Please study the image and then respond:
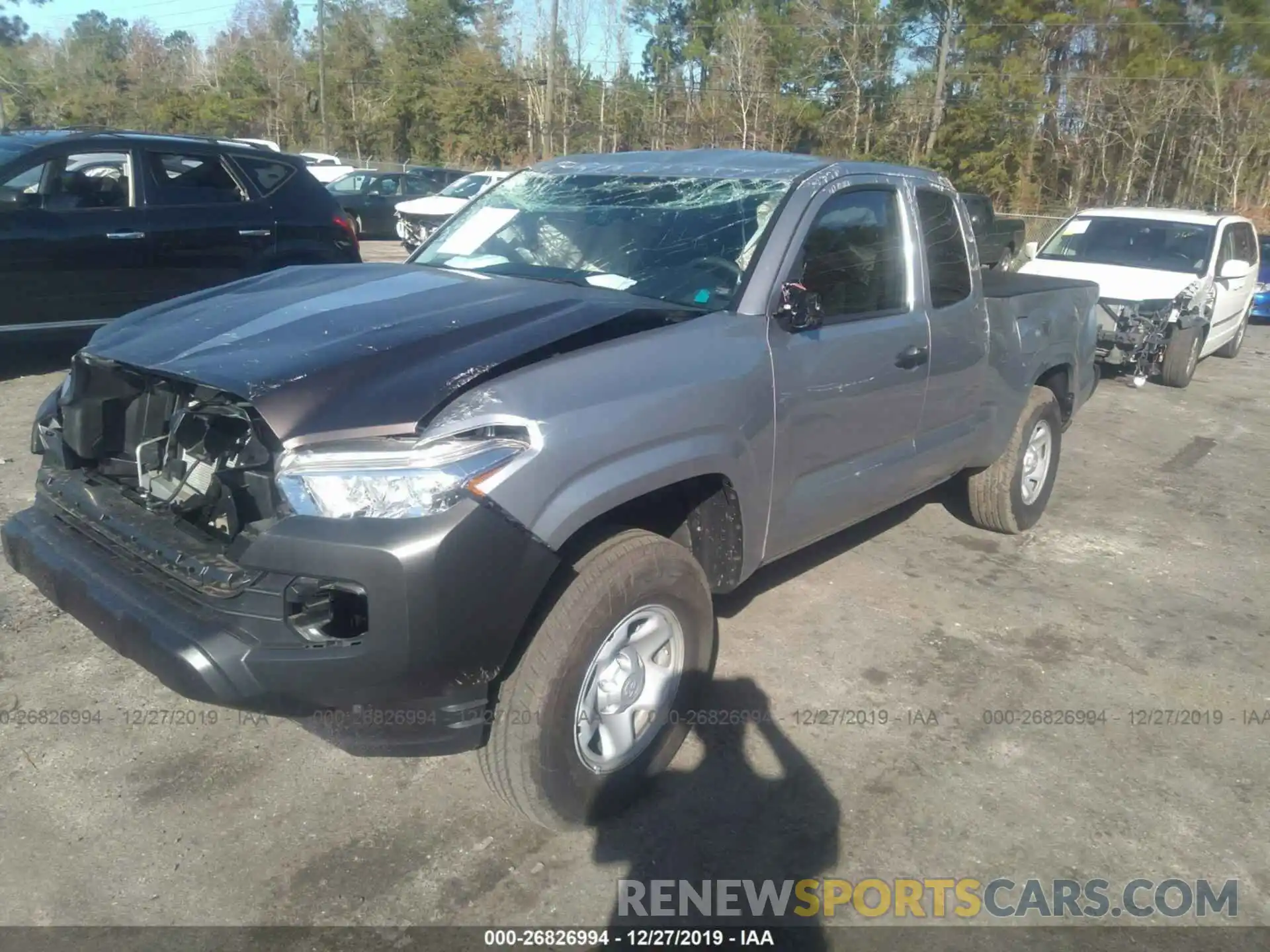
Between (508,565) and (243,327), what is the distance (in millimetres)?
1237

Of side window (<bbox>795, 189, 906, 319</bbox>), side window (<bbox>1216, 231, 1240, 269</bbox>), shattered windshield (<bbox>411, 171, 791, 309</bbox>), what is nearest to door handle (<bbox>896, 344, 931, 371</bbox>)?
side window (<bbox>795, 189, 906, 319</bbox>)

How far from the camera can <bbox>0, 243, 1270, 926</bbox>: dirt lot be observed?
2811mm

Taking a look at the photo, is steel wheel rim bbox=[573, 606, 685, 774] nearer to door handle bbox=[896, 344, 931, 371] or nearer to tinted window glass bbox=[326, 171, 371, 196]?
door handle bbox=[896, 344, 931, 371]

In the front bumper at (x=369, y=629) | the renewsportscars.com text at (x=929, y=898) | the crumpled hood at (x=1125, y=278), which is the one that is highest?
the crumpled hood at (x=1125, y=278)

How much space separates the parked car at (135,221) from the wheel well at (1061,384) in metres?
5.80

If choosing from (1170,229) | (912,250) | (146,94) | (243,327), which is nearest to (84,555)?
(243,327)

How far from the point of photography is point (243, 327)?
310 cm

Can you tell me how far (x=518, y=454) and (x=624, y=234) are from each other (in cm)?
159

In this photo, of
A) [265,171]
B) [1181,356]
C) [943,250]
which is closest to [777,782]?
[943,250]

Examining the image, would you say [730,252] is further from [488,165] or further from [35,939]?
[488,165]

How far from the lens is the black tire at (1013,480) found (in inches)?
212

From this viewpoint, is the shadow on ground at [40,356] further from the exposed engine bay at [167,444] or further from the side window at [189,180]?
the exposed engine bay at [167,444]

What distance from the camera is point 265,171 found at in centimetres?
839

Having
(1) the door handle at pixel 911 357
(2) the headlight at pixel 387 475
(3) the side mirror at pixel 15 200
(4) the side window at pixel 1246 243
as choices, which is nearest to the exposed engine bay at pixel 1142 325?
(4) the side window at pixel 1246 243
